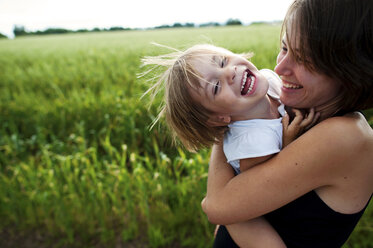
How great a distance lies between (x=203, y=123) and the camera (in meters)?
1.25

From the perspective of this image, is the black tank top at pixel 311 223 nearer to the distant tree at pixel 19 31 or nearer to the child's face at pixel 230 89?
the child's face at pixel 230 89

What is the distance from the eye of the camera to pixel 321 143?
80cm

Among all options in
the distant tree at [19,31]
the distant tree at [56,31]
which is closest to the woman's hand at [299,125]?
the distant tree at [56,31]

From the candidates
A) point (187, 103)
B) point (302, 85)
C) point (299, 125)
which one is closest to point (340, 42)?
point (302, 85)

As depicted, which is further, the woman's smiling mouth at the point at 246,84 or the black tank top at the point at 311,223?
the woman's smiling mouth at the point at 246,84

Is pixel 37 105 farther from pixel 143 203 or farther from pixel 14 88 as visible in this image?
pixel 143 203

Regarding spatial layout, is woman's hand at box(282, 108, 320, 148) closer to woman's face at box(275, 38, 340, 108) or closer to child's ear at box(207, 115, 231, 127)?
woman's face at box(275, 38, 340, 108)

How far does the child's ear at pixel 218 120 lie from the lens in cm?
119

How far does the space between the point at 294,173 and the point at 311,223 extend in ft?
0.65

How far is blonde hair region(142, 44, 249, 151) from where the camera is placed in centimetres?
123

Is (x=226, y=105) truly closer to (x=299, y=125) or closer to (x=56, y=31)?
(x=299, y=125)

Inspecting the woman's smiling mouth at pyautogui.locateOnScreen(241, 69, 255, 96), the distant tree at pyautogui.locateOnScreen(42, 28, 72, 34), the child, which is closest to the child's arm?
the child

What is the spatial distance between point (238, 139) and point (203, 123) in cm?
22

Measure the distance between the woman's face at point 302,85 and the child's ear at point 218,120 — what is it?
0.88ft
